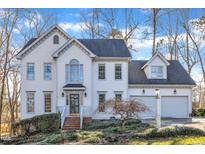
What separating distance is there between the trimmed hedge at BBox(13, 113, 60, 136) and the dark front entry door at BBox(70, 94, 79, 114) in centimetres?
59

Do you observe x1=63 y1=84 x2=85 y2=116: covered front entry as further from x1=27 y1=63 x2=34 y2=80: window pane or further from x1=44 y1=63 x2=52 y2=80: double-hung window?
x1=27 y1=63 x2=34 y2=80: window pane

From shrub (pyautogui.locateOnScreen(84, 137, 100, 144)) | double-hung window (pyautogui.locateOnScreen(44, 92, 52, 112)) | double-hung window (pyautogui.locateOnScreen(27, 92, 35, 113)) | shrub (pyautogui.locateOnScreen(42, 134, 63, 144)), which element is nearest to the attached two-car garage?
shrub (pyautogui.locateOnScreen(84, 137, 100, 144))

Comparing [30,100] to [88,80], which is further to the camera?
[88,80]

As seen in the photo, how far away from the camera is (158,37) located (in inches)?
408

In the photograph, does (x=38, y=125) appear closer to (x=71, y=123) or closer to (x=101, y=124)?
(x=71, y=123)

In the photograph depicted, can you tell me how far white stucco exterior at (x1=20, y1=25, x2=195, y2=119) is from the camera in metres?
10.5

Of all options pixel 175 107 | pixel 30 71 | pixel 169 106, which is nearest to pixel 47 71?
pixel 30 71

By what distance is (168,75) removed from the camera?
35.7ft

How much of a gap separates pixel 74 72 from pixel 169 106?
2814 mm

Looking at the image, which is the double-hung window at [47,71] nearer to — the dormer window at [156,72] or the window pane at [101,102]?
the window pane at [101,102]
